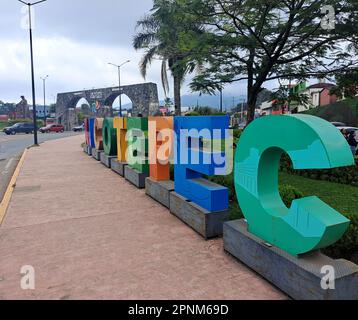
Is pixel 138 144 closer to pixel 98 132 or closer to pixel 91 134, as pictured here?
pixel 98 132

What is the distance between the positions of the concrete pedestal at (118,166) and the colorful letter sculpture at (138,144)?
405 mm

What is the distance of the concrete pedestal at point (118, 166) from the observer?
420 inches

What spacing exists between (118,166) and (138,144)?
1.98 m

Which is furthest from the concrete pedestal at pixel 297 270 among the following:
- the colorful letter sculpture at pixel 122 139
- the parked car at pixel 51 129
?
the parked car at pixel 51 129

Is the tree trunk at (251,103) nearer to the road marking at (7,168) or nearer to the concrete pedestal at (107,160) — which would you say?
the concrete pedestal at (107,160)

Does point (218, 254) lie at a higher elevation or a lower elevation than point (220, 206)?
lower

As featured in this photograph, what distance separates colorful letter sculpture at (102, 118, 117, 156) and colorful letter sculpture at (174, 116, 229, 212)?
577cm

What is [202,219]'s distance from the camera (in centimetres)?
532

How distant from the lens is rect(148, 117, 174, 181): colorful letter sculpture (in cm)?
741

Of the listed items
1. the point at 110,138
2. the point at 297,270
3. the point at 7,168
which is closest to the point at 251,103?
the point at 110,138
